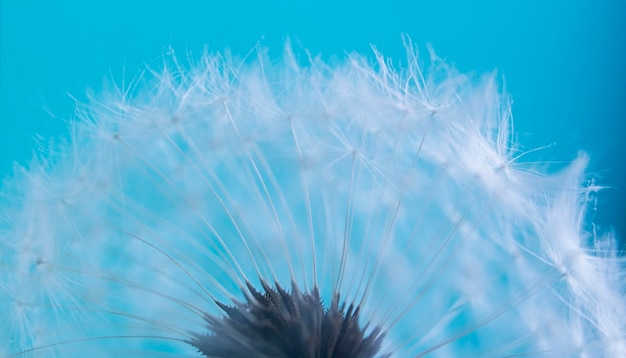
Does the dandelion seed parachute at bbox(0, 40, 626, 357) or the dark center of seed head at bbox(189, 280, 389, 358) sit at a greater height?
the dandelion seed parachute at bbox(0, 40, 626, 357)

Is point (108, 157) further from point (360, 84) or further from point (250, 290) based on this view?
point (360, 84)

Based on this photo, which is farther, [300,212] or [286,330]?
[300,212]

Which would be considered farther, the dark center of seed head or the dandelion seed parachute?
the dandelion seed parachute

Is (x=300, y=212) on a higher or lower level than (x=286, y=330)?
higher

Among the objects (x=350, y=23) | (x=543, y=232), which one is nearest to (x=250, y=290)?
(x=543, y=232)
